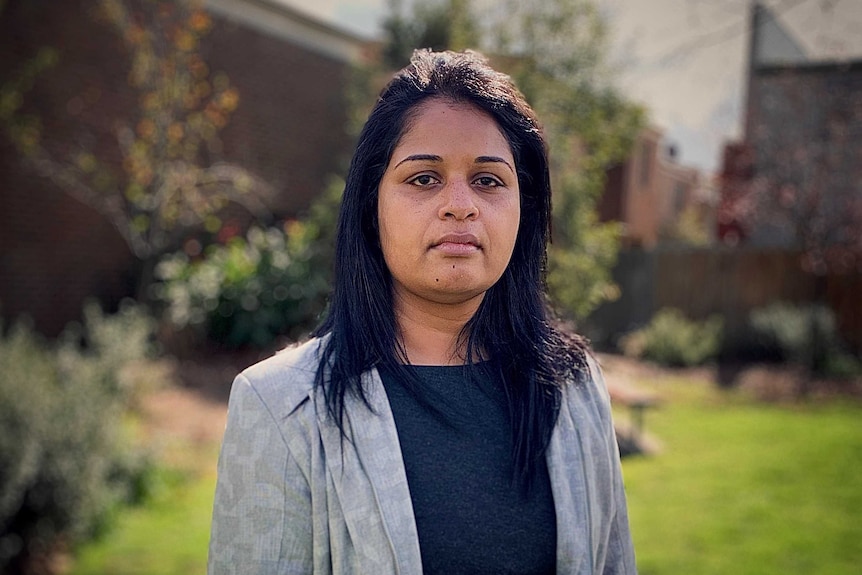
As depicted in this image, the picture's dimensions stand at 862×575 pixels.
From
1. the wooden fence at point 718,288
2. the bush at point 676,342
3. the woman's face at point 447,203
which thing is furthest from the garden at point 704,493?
the wooden fence at point 718,288

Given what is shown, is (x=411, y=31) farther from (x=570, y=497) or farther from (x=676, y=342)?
(x=570, y=497)

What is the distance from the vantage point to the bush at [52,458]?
12.1 feet

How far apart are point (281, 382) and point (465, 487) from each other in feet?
1.37

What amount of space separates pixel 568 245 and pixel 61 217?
19.1ft

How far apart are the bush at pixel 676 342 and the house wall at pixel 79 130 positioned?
618cm

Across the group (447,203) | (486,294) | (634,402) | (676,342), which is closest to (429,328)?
(486,294)

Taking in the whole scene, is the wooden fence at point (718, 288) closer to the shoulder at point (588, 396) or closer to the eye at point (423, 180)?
the shoulder at point (588, 396)

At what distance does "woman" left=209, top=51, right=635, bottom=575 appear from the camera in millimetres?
1366

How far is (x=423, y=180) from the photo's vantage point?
148 centimetres

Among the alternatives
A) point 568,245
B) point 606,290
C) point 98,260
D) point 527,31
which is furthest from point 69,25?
point 606,290

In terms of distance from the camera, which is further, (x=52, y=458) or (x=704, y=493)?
(x=704, y=493)

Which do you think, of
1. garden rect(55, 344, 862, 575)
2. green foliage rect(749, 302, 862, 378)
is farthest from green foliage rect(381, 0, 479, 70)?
green foliage rect(749, 302, 862, 378)

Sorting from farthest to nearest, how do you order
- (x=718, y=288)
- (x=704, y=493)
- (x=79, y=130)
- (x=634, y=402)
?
1. (x=718, y=288)
2. (x=79, y=130)
3. (x=634, y=402)
4. (x=704, y=493)

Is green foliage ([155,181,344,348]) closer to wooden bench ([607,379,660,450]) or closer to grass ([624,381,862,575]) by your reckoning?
wooden bench ([607,379,660,450])
